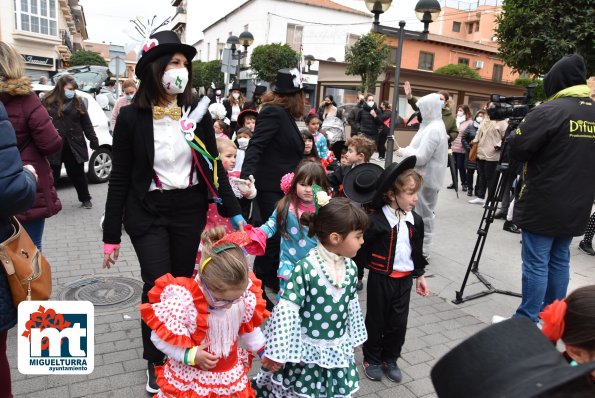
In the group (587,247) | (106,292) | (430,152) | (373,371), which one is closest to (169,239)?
(373,371)

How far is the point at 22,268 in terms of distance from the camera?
2.04 m

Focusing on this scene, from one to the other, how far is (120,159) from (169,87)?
0.49 m

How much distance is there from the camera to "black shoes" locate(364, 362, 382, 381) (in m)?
3.14

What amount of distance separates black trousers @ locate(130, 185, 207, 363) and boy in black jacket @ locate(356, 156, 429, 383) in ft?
3.76

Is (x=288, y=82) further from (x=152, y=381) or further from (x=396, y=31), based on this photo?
(x=396, y=31)

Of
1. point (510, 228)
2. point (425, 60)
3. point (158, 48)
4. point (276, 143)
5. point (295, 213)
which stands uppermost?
point (425, 60)

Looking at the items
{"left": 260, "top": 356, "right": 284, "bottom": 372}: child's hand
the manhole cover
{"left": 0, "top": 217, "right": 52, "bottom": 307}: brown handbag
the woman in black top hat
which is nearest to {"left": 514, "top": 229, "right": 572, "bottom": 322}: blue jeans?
{"left": 260, "top": 356, "right": 284, "bottom": 372}: child's hand

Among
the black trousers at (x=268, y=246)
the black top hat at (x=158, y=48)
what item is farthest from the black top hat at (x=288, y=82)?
the black top hat at (x=158, y=48)

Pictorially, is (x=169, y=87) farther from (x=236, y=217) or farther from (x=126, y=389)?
(x=126, y=389)

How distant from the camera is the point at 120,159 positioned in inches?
104

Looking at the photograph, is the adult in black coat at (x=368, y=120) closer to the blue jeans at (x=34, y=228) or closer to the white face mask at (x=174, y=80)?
the blue jeans at (x=34, y=228)

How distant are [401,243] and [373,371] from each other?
0.88m

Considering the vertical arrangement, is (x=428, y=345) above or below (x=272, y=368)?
below

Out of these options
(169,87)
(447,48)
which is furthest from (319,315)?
(447,48)
